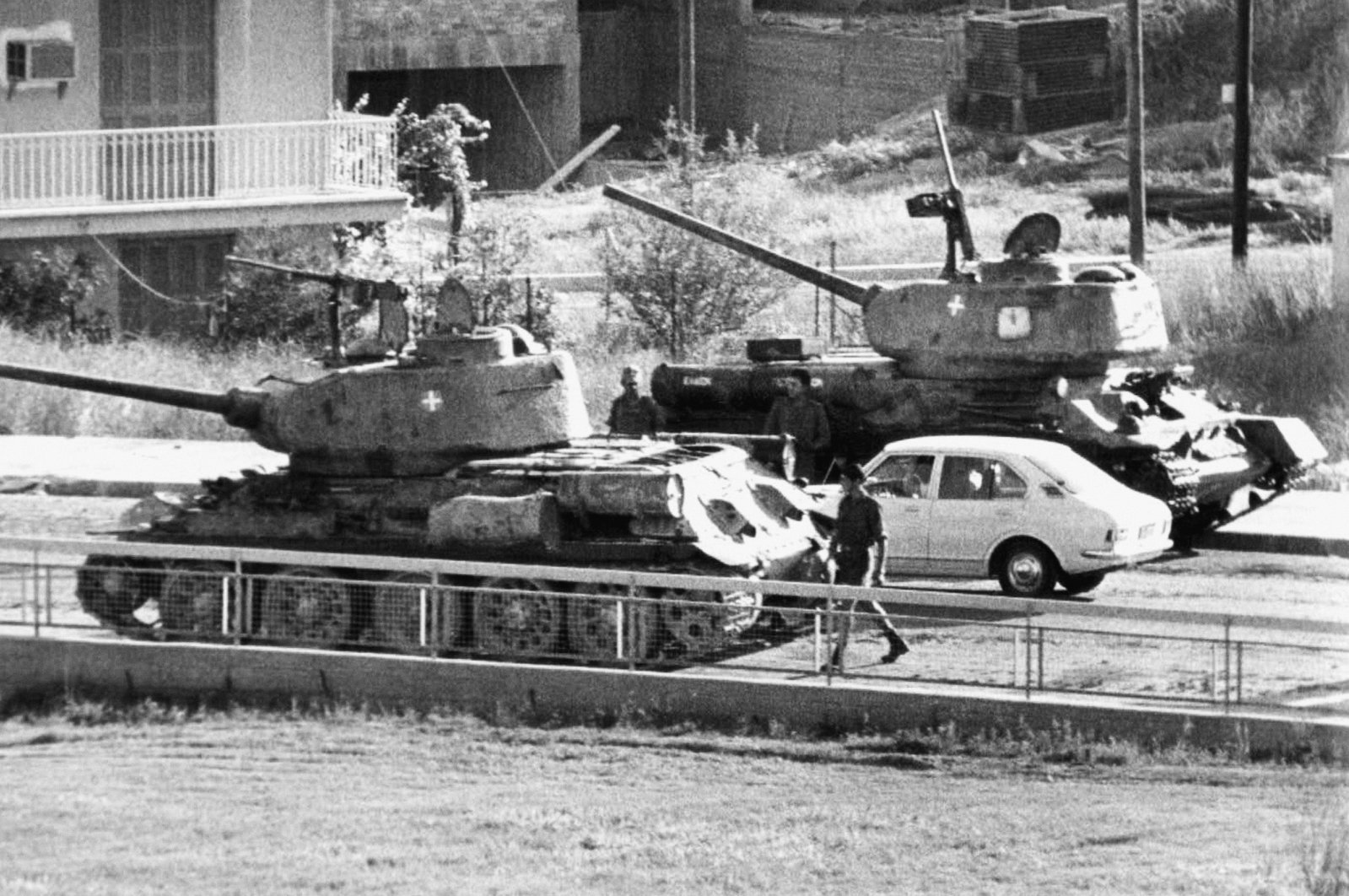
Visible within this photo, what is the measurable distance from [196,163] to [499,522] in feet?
61.5

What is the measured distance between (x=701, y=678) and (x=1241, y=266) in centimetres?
2122

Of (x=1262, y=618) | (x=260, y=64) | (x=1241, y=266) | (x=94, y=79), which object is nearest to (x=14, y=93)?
(x=94, y=79)

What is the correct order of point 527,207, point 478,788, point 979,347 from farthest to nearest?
point 527,207 → point 979,347 → point 478,788

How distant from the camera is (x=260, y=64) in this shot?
39.4m

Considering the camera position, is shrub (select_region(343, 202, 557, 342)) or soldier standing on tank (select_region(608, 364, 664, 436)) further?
shrub (select_region(343, 202, 557, 342))

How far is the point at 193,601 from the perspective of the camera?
20062mm

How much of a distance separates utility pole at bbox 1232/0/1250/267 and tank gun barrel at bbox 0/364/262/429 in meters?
19.9

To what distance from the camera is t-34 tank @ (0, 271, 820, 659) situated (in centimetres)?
1939

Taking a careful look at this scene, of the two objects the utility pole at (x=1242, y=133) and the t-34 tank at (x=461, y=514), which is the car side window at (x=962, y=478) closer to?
the t-34 tank at (x=461, y=514)

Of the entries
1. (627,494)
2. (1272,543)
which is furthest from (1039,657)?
(1272,543)

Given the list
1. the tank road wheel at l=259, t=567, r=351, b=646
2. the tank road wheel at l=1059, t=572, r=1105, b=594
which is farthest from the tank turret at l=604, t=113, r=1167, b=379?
the tank road wheel at l=259, t=567, r=351, b=646

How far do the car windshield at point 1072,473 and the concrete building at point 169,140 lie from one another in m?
17.2

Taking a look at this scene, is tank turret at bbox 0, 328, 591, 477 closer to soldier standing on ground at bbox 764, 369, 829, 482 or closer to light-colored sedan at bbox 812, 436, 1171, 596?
light-colored sedan at bbox 812, 436, 1171, 596

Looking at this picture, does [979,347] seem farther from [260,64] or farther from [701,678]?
[260,64]
